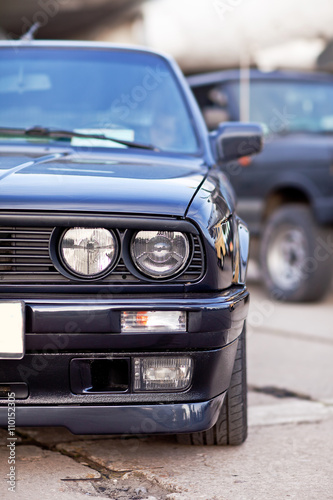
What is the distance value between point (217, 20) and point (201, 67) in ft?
5.79

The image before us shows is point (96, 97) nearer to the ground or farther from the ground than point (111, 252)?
farther from the ground

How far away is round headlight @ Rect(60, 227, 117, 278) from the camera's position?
231 cm

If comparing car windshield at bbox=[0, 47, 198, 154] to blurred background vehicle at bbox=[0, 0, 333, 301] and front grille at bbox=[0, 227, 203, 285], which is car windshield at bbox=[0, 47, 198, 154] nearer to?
front grille at bbox=[0, 227, 203, 285]

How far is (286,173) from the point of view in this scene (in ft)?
22.2

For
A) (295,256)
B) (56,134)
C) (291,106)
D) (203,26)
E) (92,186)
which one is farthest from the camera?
(203,26)

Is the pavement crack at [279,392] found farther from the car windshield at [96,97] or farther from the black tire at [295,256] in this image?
the black tire at [295,256]

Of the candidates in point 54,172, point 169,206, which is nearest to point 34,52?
point 54,172

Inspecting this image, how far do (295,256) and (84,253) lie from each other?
4.74 meters

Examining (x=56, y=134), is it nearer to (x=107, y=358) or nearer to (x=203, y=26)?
(x=107, y=358)

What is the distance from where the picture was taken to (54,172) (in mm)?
2545

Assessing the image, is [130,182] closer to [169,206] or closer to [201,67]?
[169,206]

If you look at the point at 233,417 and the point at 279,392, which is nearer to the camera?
the point at 233,417

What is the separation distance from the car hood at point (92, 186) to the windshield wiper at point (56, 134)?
0.42 m

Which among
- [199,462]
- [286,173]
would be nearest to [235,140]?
[199,462]
